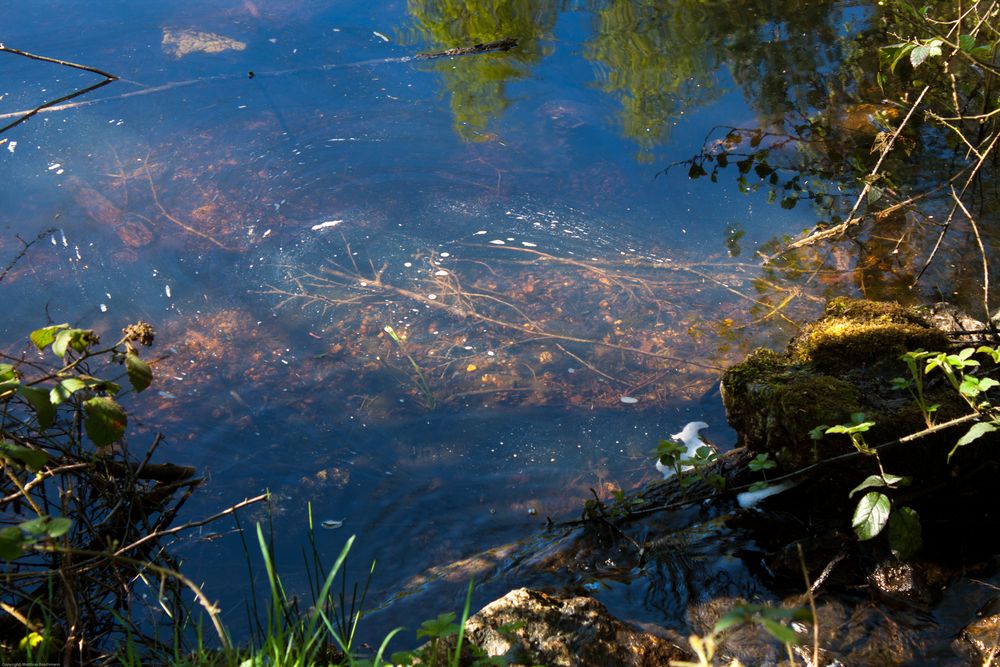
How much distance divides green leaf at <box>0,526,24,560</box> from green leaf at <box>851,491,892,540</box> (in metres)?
2.09

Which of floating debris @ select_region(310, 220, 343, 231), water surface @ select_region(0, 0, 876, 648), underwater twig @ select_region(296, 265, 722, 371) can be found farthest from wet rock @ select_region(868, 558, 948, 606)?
floating debris @ select_region(310, 220, 343, 231)

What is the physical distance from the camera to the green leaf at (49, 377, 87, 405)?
2232mm

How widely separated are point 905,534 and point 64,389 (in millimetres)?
2355

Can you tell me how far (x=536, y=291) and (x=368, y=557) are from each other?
176 cm

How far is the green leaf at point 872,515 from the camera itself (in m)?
2.34

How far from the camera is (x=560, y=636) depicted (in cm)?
236

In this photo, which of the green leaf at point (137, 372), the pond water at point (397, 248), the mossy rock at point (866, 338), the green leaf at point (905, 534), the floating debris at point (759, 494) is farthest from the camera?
the pond water at point (397, 248)

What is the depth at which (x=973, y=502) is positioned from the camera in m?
2.73

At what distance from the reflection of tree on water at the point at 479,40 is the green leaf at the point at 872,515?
374 centimetres

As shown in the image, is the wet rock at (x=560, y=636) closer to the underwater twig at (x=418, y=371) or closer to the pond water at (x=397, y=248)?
the pond water at (x=397, y=248)

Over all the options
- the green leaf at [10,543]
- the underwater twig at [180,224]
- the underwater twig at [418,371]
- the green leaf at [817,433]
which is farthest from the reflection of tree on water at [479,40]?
the green leaf at [10,543]

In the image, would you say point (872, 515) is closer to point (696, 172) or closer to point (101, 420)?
point (101, 420)

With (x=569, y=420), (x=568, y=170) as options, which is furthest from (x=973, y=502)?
(x=568, y=170)

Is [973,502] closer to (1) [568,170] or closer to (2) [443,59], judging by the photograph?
(1) [568,170]
